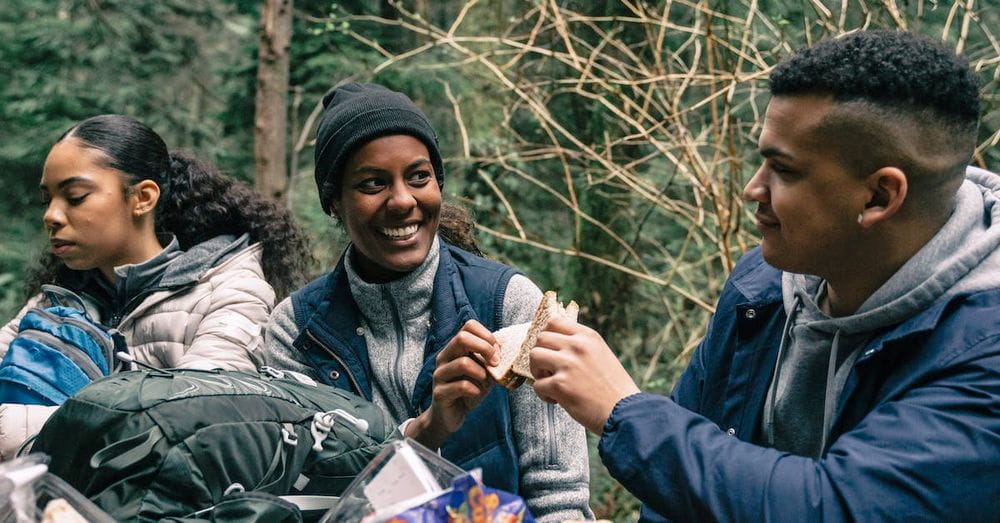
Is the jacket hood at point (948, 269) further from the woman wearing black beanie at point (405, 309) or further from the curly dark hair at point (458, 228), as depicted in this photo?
the curly dark hair at point (458, 228)

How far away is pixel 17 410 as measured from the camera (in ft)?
8.21

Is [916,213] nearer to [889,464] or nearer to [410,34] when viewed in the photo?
[889,464]

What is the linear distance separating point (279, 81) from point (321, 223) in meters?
1.76

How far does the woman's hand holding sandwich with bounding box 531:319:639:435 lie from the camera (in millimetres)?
1868

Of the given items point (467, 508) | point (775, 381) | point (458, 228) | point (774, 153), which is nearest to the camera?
point (467, 508)

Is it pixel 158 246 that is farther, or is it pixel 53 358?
pixel 158 246

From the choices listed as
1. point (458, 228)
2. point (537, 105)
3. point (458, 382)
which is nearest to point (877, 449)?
point (458, 382)

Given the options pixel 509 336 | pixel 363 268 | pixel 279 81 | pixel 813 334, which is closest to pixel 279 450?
pixel 509 336

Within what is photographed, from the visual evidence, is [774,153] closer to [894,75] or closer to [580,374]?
[894,75]

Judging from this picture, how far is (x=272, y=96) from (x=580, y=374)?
4500mm

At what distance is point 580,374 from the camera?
1.90 m

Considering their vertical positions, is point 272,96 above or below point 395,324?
above

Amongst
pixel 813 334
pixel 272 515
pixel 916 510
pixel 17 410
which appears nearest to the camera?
pixel 916 510

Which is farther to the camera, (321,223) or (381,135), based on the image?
(321,223)
